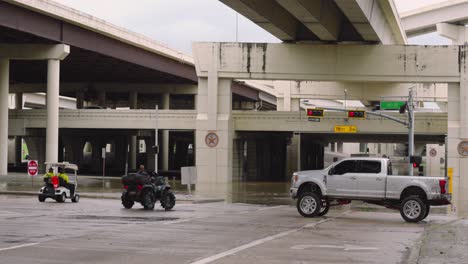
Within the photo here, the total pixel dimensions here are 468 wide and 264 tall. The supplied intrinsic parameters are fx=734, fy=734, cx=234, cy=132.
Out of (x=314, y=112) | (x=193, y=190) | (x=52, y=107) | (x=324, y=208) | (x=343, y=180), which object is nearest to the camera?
(x=343, y=180)

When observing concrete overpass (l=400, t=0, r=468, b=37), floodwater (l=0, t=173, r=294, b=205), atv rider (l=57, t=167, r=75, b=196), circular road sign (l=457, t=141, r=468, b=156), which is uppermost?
concrete overpass (l=400, t=0, r=468, b=37)

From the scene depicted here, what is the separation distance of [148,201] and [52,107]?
104ft

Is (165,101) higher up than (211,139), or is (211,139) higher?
(165,101)

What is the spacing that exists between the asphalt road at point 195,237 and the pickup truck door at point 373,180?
864 millimetres

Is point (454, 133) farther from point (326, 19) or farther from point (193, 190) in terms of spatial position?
point (193, 190)

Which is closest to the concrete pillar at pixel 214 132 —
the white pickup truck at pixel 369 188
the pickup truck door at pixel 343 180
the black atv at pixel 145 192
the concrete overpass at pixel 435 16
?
the black atv at pixel 145 192

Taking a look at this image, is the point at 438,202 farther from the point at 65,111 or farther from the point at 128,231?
the point at 65,111

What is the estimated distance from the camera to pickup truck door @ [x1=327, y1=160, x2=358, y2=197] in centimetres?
2295

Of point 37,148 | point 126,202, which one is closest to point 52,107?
point 37,148

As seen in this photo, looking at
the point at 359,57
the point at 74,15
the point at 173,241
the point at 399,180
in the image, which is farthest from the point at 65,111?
the point at 173,241

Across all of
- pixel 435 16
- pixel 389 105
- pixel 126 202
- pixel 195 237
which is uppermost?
pixel 435 16

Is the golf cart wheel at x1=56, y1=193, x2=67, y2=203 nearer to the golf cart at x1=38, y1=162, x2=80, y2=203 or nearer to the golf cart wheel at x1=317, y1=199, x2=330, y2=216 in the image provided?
the golf cart at x1=38, y1=162, x2=80, y2=203

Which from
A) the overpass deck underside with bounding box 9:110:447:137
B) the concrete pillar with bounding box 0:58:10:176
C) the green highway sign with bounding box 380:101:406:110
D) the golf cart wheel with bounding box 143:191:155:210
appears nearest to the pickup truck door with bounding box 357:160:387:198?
the golf cart wheel with bounding box 143:191:155:210

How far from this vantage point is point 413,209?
22234 mm
